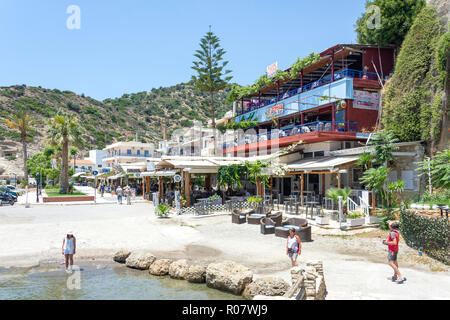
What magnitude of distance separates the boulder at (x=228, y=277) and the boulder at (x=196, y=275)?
0.25 m

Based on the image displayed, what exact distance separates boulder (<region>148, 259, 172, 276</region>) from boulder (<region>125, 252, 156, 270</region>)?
320 mm

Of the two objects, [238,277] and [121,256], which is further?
[121,256]

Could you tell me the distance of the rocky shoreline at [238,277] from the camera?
6.28 meters

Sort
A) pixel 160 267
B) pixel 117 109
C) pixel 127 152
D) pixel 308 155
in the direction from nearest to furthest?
pixel 160 267 < pixel 308 155 < pixel 127 152 < pixel 117 109

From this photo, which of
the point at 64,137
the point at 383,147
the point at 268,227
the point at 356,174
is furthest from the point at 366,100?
the point at 64,137

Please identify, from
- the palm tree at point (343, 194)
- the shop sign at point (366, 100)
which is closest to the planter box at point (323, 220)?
the palm tree at point (343, 194)

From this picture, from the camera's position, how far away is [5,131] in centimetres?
8912

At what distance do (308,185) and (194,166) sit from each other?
8.16 meters

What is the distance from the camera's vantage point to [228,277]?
8.20m

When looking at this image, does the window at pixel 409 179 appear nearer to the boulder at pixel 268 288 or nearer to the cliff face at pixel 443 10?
the cliff face at pixel 443 10

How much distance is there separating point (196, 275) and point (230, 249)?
10.6ft

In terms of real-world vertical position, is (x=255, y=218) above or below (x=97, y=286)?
above

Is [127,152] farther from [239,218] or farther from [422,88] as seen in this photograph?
[422,88]
